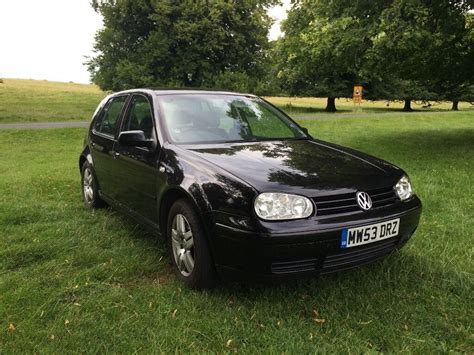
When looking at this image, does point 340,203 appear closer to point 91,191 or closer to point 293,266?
point 293,266

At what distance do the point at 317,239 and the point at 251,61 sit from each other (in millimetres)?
28345

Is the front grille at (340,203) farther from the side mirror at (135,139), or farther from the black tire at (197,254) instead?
the side mirror at (135,139)

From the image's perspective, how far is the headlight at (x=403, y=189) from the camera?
3.47 m

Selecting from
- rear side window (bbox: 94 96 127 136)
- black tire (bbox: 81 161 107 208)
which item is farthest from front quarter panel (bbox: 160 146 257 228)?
black tire (bbox: 81 161 107 208)

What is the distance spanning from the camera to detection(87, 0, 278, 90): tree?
88.3ft

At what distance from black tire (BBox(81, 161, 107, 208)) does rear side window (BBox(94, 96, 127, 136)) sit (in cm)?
55

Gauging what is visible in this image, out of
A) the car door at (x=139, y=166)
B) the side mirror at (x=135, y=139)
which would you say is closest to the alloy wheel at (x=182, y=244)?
the car door at (x=139, y=166)

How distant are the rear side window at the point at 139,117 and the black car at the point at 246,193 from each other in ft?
0.05

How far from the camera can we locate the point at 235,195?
2955mm

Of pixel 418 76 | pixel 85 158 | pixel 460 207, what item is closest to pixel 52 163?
pixel 85 158

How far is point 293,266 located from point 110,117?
320 cm

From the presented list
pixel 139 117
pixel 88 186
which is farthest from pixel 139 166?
pixel 88 186

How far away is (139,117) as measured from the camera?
14.6ft

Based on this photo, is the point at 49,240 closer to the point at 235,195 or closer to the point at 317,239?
the point at 235,195
